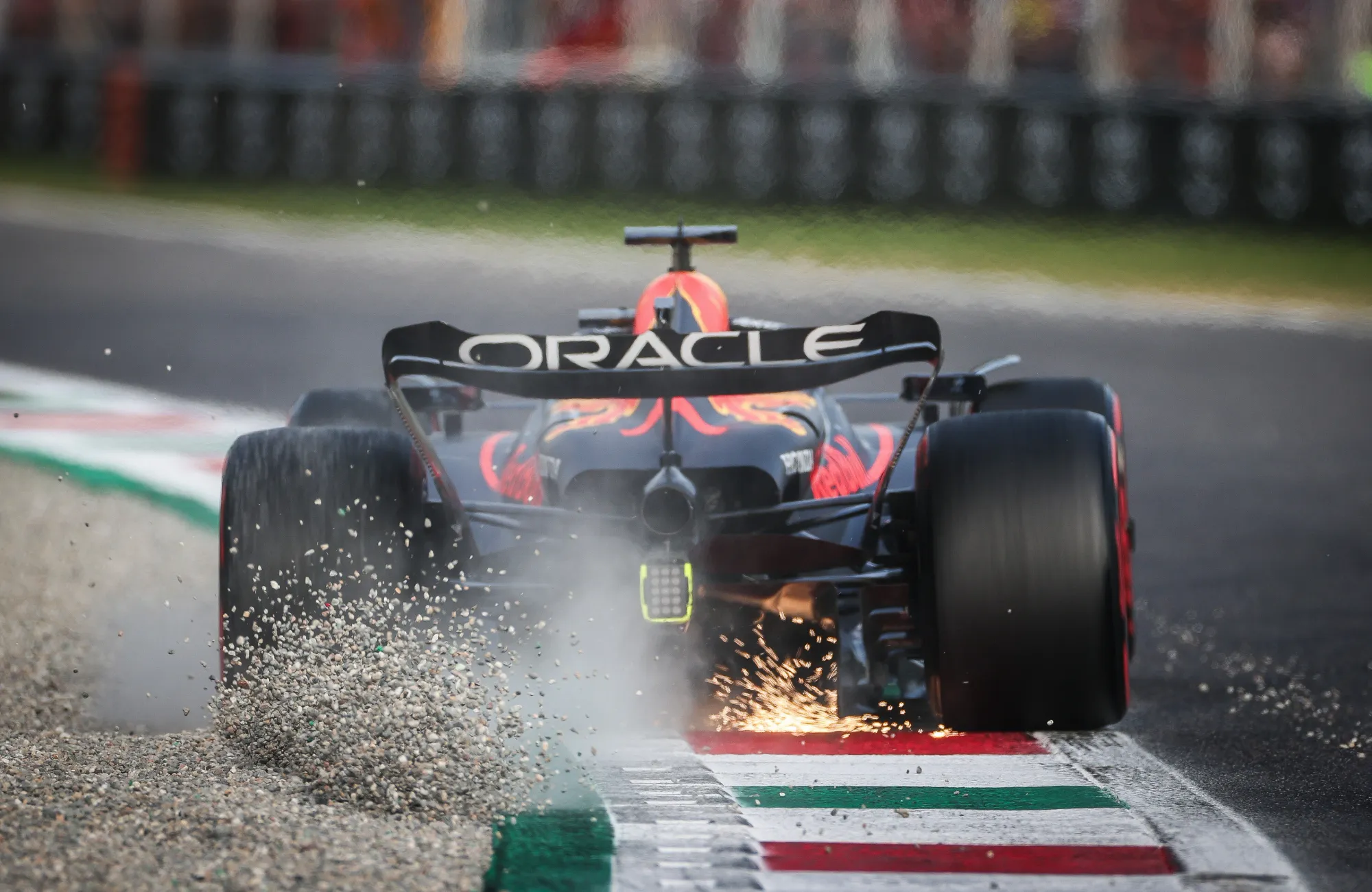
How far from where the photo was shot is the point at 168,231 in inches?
637

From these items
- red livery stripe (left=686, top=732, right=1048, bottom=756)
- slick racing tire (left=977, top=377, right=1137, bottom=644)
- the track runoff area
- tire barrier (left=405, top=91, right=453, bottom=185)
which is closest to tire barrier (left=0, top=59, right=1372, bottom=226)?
tire barrier (left=405, top=91, right=453, bottom=185)

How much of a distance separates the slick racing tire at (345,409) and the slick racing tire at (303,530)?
1400mm

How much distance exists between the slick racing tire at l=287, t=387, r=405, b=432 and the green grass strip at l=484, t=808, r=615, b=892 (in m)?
2.49

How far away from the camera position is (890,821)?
179 inches

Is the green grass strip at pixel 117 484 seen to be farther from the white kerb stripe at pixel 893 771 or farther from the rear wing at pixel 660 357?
the white kerb stripe at pixel 893 771

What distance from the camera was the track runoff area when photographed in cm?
408

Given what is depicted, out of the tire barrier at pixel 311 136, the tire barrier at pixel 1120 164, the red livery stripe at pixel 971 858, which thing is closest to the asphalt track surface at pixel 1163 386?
the red livery stripe at pixel 971 858

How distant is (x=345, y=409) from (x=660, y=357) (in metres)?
2.01

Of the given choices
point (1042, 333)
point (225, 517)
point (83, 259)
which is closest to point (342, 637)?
point (225, 517)

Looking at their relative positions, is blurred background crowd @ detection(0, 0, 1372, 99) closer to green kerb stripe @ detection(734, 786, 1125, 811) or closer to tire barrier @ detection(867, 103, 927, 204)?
tire barrier @ detection(867, 103, 927, 204)

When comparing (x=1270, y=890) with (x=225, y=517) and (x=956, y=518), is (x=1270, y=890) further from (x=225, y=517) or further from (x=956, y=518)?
(x=225, y=517)

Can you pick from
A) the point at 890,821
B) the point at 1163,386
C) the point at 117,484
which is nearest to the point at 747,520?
the point at 890,821

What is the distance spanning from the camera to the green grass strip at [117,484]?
28.1 feet

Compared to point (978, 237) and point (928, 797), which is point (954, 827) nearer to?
point (928, 797)
